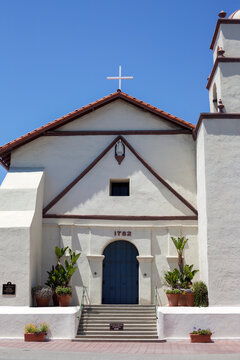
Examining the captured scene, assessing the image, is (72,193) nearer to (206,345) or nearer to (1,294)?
(1,294)

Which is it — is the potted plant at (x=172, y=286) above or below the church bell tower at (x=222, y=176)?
below

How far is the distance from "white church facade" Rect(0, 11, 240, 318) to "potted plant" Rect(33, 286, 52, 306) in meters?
0.42

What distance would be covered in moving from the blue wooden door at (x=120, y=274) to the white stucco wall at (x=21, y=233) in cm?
286

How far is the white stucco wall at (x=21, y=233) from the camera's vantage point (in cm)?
1764

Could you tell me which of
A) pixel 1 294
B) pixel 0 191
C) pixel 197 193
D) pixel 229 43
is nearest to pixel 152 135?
pixel 197 193

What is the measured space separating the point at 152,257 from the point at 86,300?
3.22 metres

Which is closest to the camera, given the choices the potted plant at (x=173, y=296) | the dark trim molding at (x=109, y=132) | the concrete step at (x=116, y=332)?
the concrete step at (x=116, y=332)

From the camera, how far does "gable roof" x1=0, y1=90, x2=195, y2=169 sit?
2089 centimetres

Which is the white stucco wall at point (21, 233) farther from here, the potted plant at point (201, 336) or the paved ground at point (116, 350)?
the potted plant at point (201, 336)

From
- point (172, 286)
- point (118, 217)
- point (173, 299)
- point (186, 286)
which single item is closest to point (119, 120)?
point (118, 217)

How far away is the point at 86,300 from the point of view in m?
19.3

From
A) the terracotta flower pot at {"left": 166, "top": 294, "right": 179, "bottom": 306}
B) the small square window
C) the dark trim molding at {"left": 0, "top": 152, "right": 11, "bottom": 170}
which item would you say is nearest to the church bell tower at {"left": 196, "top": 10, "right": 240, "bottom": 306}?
the terracotta flower pot at {"left": 166, "top": 294, "right": 179, "bottom": 306}

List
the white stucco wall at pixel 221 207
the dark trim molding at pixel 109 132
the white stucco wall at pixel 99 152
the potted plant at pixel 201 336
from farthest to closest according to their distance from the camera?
the dark trim molding at pixel 109 132 → the white stucco wall at pixel 99 152 → the white stucco wall at pixel 221 207 → the potted plant at pixel 201 336

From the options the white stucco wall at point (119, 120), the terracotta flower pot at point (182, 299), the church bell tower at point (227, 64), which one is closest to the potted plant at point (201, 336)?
the terracotta flower pot at point (182, 299)
